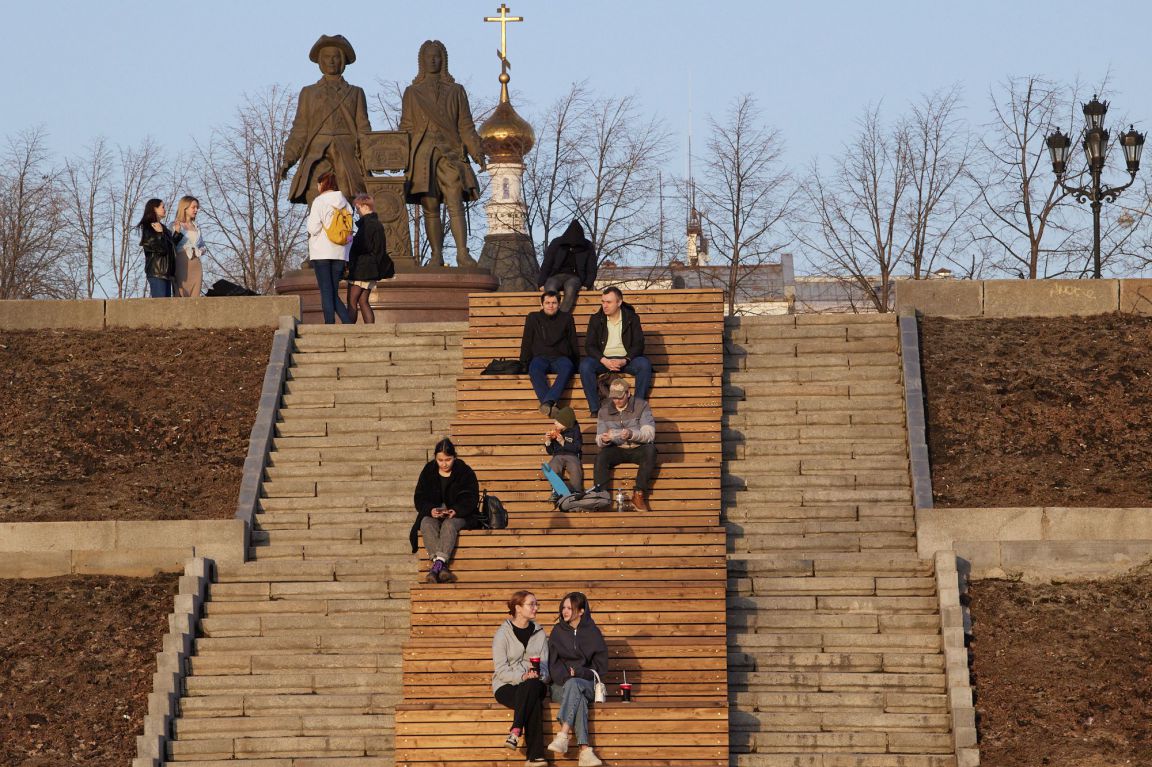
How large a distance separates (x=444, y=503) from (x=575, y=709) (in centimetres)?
294

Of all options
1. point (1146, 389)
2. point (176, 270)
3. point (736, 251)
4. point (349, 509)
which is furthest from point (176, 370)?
point (736, 251)

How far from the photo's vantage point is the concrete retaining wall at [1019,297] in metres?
23.9

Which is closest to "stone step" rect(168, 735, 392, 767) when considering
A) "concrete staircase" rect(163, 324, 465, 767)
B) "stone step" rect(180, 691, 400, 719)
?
"concrete staircase" rect(163, 324, 465, 767)

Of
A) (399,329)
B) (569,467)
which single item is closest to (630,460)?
(569,467)

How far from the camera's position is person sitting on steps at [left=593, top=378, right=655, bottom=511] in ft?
61.8

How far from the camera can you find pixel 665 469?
19.4 m

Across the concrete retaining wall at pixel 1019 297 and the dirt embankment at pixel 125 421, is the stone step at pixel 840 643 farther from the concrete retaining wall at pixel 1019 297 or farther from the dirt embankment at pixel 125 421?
the concrete retaining wall at pixel 1019 297

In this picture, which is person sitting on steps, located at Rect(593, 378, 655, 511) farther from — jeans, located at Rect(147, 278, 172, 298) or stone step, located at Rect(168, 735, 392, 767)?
jeans, located at Rect(147, 278, 172, 298)

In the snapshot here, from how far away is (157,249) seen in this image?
24906mm

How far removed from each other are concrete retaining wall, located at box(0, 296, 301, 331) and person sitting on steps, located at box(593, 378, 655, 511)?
6.29 metres

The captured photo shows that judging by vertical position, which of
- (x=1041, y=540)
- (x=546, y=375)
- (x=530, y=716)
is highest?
(x=546, y=375)

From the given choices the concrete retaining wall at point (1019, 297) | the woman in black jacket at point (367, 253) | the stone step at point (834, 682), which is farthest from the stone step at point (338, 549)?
the concrete retaining wall at point (1019, 297)

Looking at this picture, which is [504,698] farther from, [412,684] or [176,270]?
[176,270]

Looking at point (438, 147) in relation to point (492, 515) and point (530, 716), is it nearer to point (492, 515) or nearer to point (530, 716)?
point (492, 515)
